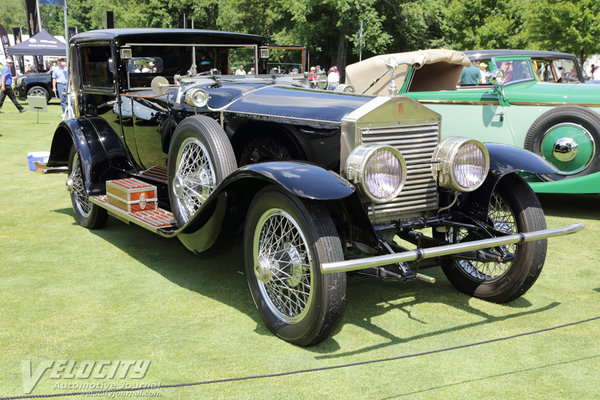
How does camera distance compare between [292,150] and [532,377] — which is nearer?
[532,377]

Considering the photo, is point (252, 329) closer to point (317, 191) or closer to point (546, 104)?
point (317, 191)

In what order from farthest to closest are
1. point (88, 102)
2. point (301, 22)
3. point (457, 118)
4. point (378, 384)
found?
point (301, 22) → point (457, 118) → point (88, 102) → point (378, 384)

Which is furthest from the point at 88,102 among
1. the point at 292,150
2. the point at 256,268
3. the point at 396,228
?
the point at 396,228

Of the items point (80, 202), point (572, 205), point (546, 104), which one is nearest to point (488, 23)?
point (572, 205)

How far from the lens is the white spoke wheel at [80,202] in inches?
225

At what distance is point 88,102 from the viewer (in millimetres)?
6012

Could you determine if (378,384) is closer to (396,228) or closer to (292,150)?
(396,228)

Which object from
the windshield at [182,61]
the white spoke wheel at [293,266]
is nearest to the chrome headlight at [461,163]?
the white spoke wheel at [293,266]

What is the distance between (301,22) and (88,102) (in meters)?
27.0

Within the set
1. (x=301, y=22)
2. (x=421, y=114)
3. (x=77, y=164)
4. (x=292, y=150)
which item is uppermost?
(x=301, y=22)

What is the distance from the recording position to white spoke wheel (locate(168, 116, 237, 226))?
402cm

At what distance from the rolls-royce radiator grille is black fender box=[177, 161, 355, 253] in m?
0.35

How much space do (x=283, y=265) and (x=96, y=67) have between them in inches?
134

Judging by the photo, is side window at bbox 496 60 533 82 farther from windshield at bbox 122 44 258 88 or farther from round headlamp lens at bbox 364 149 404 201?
round headlamp lens at bbox 364 149 404 201
